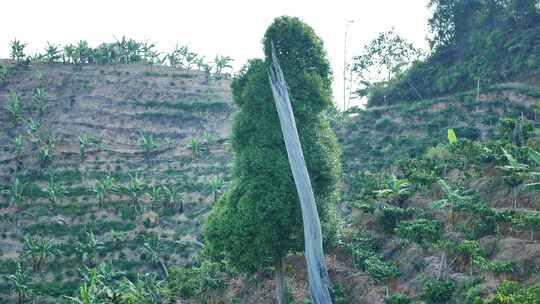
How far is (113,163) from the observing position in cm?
4616

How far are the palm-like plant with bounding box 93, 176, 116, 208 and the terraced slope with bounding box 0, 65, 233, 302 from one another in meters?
0.48

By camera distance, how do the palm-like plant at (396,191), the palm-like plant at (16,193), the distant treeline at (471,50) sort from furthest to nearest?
the palm-like plant at (16,193) → the distant treeline at (471,50) → the palm-like plant at (396,191)

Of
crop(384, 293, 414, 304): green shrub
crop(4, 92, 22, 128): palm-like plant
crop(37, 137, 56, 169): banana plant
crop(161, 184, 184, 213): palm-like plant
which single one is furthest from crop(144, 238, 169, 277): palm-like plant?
crop(4, 92, 22, 128): palm-like plant

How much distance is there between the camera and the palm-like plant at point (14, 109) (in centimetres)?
4934

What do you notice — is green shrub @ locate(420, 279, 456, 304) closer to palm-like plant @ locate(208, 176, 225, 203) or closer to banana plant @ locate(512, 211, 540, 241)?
banana plant @ locate(512, 211, 540, 241)

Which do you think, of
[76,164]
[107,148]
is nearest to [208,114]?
[107,148]

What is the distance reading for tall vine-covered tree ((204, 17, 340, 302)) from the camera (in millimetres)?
16484

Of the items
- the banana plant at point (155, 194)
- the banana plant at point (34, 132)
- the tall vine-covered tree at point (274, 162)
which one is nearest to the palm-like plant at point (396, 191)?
the tall vine-covered tree at point (274, 162)

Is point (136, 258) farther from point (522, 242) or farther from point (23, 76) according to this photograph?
point (23, 76)

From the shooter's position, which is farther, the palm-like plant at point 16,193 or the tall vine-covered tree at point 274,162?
the palm-like plant at point 16,193

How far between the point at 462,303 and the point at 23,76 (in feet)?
176

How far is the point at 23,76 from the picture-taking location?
56.2 metres

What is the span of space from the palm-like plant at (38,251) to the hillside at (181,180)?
0.20m

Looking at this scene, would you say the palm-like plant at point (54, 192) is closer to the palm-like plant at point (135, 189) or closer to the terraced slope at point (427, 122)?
the palm-like plant at point (135, 189)
